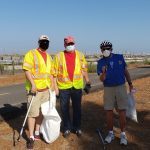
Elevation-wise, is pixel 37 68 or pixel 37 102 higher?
pixel 37 68

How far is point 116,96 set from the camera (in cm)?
740

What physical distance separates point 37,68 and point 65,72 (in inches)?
23.9

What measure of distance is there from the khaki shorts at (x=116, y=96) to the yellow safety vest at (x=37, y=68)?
3.59 feet

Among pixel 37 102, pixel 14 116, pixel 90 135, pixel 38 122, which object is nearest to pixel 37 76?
pixel 37 102

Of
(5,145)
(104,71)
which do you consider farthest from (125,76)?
(5,145)

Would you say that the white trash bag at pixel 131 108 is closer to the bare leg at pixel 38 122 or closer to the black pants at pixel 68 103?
the black pants at pixel 68 103

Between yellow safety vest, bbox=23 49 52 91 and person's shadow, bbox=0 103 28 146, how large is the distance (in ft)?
3.81

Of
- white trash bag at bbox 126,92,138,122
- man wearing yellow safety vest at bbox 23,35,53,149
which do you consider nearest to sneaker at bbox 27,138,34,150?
man wearing yellow safety vest at bbox 23,35,53,149

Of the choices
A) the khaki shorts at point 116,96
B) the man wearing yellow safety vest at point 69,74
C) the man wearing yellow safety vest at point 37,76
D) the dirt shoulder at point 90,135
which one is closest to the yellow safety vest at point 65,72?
the man wearing yellow safety vest at point 69,74

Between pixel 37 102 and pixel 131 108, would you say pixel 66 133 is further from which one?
pixel 131 108

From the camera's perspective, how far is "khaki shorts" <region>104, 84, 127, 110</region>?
7.34m

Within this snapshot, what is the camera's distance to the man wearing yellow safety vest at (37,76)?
7145 mm

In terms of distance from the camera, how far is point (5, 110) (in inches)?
457

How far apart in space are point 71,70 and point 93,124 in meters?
1.76
